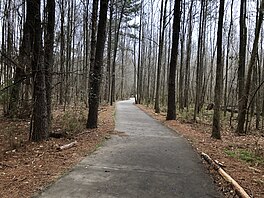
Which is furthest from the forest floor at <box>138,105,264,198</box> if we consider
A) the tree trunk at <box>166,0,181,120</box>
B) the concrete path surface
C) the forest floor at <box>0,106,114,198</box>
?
the tree trunk at <box>166,0,181,120</box>

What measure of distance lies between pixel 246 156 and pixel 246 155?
165 millimetres

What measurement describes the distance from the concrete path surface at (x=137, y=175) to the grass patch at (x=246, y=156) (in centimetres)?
116

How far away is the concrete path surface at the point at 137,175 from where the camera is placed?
15.2 feet

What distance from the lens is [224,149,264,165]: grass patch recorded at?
7.41 m

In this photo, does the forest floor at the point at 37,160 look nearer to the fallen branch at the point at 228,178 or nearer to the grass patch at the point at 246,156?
the fallen branch at the point at 228,178

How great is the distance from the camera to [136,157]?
725 cm

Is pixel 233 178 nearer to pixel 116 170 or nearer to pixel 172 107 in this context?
pixel 116 170

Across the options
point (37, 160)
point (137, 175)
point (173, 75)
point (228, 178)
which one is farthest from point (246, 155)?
point (173, 75)

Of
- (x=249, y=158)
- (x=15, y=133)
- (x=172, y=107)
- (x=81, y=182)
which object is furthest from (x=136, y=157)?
(x=172, y=107)

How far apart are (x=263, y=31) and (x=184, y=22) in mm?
6990

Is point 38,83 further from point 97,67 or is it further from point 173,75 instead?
point 173,75

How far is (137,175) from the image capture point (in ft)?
18.5

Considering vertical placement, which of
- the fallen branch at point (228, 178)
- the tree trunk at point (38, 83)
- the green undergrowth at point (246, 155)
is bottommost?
the green undergrowth at point (246, 155)

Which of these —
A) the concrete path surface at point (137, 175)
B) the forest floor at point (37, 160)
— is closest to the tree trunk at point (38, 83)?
the forest floor at point (37, 160)
